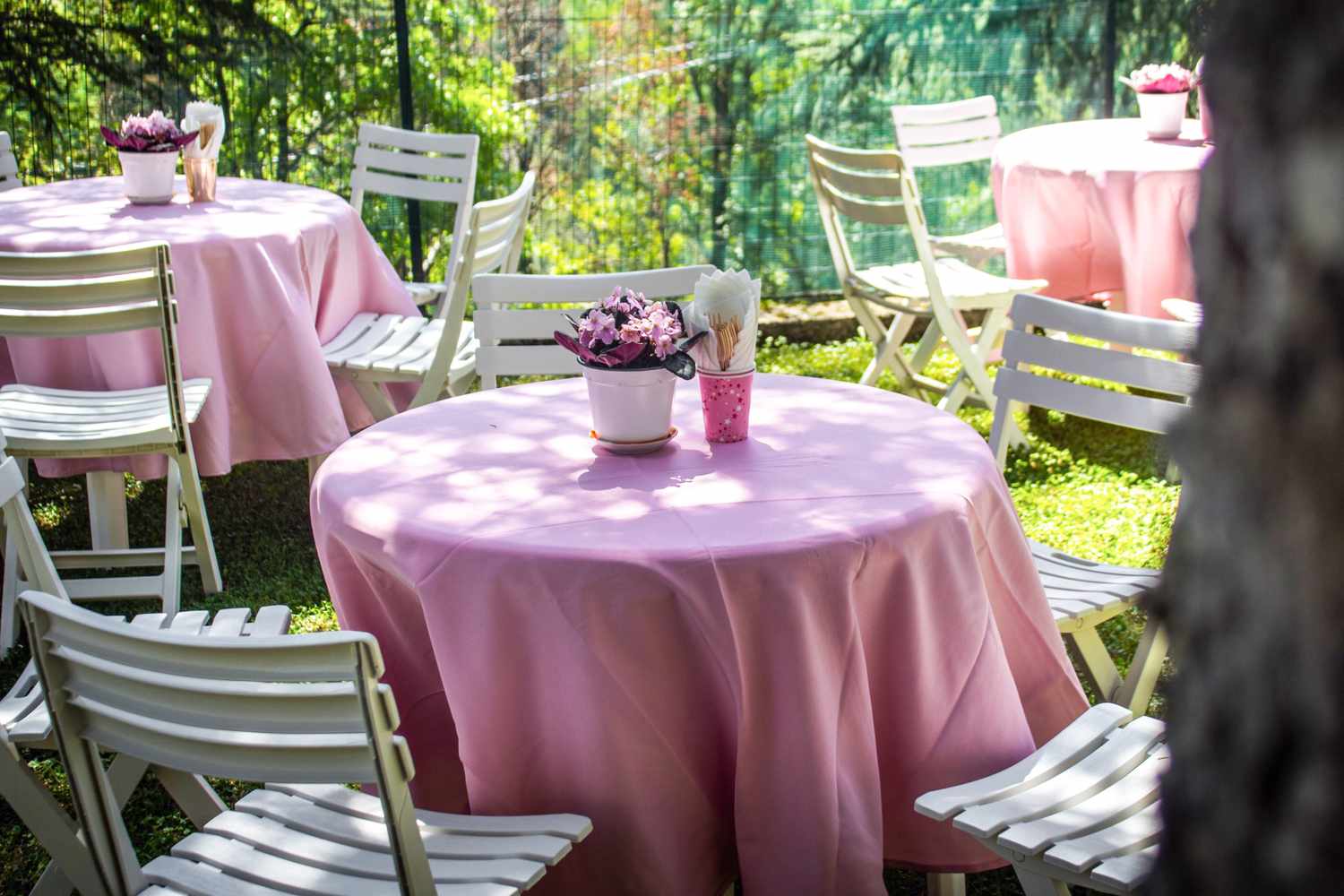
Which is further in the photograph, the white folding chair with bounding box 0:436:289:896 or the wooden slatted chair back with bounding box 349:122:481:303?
the wooden slatted chair back with bounding box 349:122:481:303

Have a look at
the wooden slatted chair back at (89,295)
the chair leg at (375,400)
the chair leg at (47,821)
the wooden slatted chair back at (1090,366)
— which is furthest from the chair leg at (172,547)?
the wooden slatted chair back at (1090,366)

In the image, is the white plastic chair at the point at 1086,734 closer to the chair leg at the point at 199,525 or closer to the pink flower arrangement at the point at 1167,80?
the chair leg at the point at 199,525

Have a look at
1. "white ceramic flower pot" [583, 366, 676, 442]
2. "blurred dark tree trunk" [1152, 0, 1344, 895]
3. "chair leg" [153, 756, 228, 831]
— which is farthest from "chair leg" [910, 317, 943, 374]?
"blurred dark tree trunk" [1152, 0, 1344, 895]

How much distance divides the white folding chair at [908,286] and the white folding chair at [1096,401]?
2.01m

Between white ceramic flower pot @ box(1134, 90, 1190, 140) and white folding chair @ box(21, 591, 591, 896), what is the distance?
16.7ft

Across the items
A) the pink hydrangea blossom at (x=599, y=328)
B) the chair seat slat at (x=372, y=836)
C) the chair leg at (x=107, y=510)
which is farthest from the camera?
the chair leg at (x=107, y=510)

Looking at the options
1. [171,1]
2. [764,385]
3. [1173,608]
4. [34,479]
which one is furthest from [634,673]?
[171,1]

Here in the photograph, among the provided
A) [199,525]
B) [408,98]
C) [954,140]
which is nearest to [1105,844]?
[199,525]

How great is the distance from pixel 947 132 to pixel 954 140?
6cm

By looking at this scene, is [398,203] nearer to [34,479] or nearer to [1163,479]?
[34,479]

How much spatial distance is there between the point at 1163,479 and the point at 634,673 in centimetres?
383

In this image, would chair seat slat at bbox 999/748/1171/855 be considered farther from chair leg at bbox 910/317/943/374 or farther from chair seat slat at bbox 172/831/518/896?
chair leg at bbox 910/317/943/374

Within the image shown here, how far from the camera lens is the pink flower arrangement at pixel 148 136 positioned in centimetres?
558

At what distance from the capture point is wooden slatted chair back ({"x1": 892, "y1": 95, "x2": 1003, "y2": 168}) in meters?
7.02
